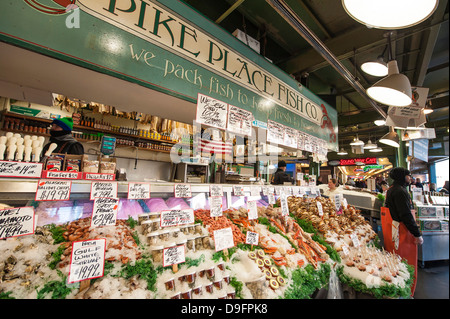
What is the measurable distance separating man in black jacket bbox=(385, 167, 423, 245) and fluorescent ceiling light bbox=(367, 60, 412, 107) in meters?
2.19

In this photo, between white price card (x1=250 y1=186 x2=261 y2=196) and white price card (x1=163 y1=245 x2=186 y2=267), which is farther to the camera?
white price card (x1=250 y1=186 x2=261 y2=196)

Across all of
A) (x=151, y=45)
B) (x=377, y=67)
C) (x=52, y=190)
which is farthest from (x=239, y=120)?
(x=377, y=67)

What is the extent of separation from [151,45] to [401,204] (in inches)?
198

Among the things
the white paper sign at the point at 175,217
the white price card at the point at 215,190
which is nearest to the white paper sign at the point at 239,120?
the white price card at the point at 215,190

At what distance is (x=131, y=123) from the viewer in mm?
6742

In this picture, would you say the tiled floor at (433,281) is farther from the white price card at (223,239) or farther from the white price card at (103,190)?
the white price card at (103,190)

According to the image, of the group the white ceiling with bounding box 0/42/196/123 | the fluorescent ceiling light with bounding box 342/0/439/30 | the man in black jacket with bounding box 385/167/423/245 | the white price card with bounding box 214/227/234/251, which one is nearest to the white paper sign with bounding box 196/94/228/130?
the white ceiling with bounding box 0/42/196/123

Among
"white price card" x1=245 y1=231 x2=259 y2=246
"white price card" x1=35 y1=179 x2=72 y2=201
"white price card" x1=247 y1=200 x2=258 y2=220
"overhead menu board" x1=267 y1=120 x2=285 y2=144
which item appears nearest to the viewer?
"white price card" x1=35 y1=179 x2=72 y2=201

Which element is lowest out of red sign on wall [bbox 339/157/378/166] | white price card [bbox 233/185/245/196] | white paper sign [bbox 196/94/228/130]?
white price card [bbox 233/185/245/196]

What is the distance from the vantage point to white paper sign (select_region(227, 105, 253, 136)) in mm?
2365

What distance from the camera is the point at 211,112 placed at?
7.05 ft

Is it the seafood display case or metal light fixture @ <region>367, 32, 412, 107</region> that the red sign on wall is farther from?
the seafood display case

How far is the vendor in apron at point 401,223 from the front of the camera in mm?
3711

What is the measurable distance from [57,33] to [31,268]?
1552 millimetres
